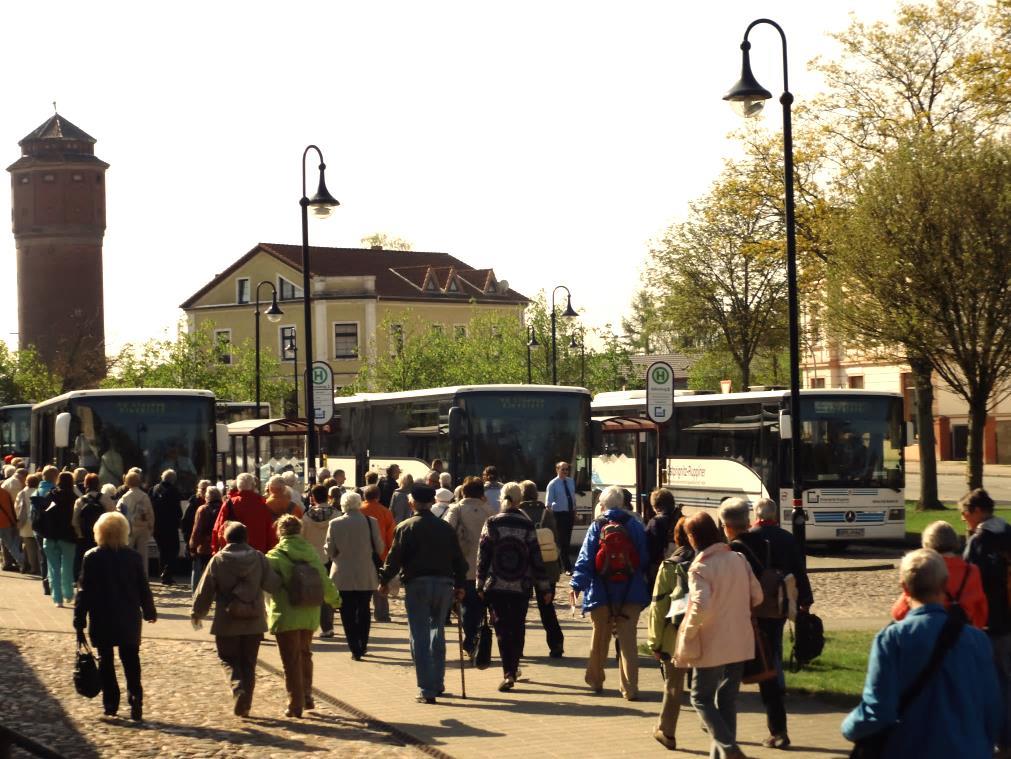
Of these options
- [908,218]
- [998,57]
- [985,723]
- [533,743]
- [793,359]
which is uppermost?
[998,57]

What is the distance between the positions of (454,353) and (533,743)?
67165 mm

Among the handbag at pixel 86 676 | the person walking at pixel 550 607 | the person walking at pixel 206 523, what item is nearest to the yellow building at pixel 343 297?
the person walking at pixel 206 523

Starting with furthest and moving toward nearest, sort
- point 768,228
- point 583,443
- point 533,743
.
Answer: point 768,228, point 583,443, point 533,743

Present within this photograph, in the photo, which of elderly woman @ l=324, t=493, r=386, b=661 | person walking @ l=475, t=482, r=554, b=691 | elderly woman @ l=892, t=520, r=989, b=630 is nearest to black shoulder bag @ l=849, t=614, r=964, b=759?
elderly woman @ l=892, t=520, r=989, b=630

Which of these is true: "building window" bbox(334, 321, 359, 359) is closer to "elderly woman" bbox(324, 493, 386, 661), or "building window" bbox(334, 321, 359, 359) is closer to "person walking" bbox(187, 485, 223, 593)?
"person walking" bbox(187, 485, 223, 593)

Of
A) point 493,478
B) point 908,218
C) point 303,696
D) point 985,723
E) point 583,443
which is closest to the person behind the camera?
point 985,723

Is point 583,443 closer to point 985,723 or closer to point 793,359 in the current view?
point 793,359

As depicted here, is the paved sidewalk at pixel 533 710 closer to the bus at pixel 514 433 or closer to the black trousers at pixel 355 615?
the black trousers at pixel 355 615

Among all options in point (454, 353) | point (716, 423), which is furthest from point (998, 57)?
point (454, 353)

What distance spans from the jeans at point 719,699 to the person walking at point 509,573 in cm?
380

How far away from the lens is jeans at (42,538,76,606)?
21.5 metres

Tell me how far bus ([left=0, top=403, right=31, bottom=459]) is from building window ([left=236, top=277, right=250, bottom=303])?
47639mm

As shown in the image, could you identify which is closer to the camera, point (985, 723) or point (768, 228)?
point (985, 723)

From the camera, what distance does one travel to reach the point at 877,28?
129ft
